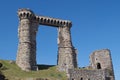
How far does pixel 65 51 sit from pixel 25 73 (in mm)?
13600

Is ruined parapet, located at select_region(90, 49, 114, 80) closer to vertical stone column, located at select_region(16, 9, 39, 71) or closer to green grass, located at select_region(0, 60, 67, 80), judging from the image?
green grass, located at select_region(0, 60, 67, 80)

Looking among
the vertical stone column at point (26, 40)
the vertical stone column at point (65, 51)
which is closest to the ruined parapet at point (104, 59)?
the vertical stone column at point (65, 51)

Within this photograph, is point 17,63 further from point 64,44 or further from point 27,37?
point 64,44

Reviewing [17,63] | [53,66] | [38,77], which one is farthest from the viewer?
[53,66]

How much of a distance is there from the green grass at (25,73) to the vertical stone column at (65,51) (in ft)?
11.1

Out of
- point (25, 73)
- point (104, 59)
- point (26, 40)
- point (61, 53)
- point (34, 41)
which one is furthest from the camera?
point (61, 53)

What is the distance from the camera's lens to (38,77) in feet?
170

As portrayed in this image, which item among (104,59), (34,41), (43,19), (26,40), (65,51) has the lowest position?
(104,59)

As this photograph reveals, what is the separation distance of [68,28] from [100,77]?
19.2 metres

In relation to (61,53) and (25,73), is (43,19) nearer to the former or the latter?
(61,53)

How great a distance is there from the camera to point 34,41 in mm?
63562

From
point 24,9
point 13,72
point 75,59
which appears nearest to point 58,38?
point 75,59

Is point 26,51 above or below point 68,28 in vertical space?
below

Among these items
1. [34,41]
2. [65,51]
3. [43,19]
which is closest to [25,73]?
[34,41]
